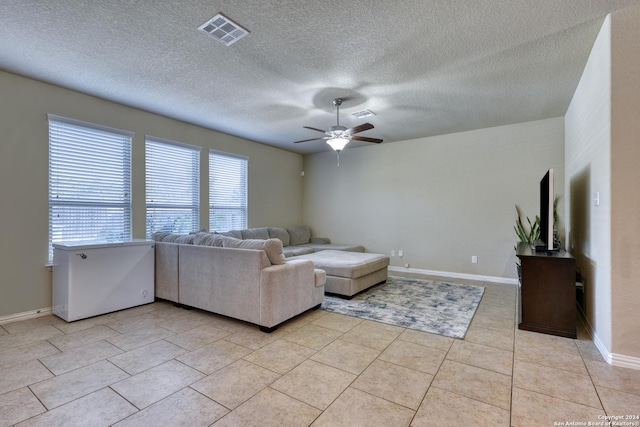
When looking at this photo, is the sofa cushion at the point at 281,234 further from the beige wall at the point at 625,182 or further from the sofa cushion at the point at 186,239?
the beige wall at the point at 625,182

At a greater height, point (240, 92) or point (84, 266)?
point (240, 92)

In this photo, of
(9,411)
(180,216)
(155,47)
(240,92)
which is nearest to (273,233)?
(180,216)

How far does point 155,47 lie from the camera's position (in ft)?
9.34

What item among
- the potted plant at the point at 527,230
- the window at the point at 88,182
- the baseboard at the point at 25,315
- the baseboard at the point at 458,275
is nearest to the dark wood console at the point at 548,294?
the potted plant at the point at 527,230

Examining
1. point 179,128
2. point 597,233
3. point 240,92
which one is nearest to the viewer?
point 597,233

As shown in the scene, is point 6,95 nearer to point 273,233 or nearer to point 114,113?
point 114,113

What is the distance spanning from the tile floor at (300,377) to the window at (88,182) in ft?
4.07

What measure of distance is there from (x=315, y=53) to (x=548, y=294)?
3343 mm

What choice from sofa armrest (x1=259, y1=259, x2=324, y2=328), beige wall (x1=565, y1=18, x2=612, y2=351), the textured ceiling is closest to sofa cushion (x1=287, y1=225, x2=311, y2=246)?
the textured ceiling

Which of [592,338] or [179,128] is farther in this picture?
[179,128]

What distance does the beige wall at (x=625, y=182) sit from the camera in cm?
234

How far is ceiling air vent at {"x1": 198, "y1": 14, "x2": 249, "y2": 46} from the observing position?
2443 millimetres

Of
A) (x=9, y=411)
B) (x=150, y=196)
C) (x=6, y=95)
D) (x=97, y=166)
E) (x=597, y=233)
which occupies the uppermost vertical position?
(x=6, y=95)

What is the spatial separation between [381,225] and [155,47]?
5.10 metres
